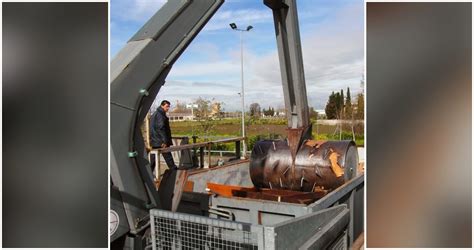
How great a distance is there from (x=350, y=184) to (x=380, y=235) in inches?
51.9

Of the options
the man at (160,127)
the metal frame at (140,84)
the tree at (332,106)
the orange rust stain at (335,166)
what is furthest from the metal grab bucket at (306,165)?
the tree at (332,106)

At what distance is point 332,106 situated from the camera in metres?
9.42

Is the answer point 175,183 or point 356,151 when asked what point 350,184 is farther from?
point 175,183

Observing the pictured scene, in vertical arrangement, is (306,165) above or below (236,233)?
above

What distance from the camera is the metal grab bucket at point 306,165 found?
3.75 meters

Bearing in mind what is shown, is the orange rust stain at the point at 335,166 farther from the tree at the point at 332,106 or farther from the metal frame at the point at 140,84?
the tree at the point at 332,106

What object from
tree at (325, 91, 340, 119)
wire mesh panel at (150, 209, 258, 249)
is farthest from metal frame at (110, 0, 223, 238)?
tree at (325, 91, 340, 119)

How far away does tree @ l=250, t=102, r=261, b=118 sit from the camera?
15.7 meters

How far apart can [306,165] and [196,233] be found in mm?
1957

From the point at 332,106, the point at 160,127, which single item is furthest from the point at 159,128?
the point at 332,106

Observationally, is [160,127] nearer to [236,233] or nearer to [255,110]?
[236,233]

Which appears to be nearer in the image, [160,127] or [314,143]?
[314,143]

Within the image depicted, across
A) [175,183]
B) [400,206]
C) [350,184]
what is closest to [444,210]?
[400,206]

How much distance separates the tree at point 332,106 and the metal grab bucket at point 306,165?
4647 millimetres
